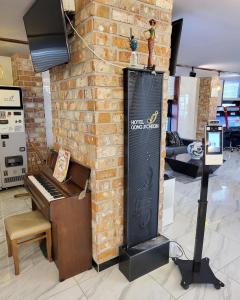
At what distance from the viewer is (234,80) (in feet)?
30.3

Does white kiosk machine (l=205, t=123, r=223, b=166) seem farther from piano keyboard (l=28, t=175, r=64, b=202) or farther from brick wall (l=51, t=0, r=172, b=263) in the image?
piano keyboard (l=28, t=175, r=64, b=202)

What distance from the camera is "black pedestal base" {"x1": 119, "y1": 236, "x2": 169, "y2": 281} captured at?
5.89 feet

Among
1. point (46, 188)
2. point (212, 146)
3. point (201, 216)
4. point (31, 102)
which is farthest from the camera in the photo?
point (31, 102)

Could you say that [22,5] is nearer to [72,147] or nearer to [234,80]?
[72,147]

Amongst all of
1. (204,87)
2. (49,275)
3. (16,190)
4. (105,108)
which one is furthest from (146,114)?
(204,87)

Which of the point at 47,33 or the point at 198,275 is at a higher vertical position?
the point at 47,33

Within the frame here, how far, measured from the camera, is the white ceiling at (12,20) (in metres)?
2.43

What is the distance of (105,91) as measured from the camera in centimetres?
164

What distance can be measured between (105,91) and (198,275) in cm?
165

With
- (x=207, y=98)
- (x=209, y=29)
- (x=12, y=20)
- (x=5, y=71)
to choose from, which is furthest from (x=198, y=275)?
(x=207, y=98)

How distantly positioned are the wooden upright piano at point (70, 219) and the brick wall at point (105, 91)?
76 millimetres

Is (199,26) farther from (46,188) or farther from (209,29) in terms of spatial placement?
(46,188)

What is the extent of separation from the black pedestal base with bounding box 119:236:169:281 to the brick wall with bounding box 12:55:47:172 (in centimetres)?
252

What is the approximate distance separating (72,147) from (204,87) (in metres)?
5.72
